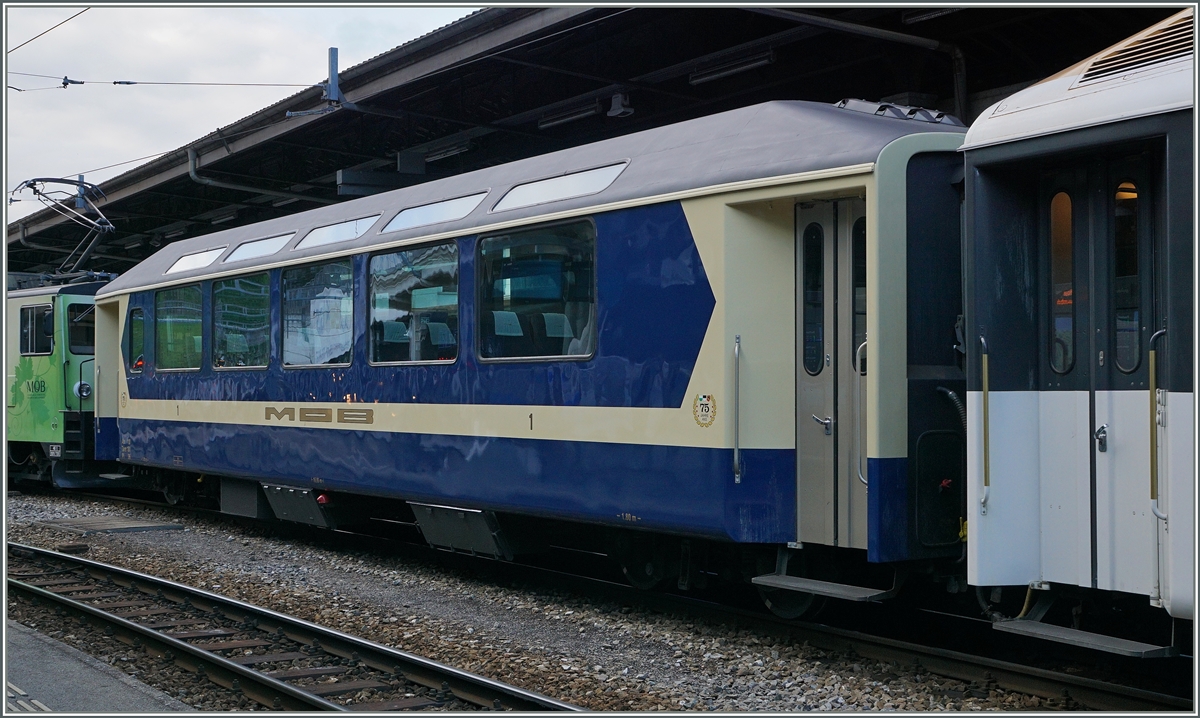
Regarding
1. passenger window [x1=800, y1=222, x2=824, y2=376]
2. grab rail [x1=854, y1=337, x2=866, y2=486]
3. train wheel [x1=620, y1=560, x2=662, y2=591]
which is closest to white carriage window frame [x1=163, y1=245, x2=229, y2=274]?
train wheel [x1=620, y1=560, x2=662, y2=591]

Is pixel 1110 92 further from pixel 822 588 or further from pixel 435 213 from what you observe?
pixel 435 213

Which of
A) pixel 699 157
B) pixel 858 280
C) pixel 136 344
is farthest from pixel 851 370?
pixel 136 344

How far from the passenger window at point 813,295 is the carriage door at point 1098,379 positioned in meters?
1.40

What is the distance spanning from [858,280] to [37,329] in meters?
14.7

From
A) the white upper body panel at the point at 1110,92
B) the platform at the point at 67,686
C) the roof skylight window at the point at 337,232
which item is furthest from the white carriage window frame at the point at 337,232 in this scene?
the white upper body panel at the point at 1110,92

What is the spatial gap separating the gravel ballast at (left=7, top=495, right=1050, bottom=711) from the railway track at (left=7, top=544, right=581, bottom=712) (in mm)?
255

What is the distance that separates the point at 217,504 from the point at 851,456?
1117 centimetres

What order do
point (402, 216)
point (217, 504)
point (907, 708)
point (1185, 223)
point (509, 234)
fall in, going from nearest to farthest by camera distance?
point (1185, 223), point (907, 708), point (509, 234), point (402, 216), point (217, 504)

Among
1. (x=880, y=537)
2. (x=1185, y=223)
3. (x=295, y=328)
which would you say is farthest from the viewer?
(x=295, y=328)

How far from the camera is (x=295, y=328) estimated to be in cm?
1099

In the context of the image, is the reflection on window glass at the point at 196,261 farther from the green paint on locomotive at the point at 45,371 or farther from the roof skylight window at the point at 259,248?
the green paint on locomotive at the point at 45,371

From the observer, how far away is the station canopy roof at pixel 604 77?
11648 mm

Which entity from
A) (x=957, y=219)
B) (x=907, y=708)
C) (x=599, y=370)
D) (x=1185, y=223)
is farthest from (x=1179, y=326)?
(x=599, y=370)

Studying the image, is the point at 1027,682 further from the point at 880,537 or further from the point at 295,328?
the point at 295,328
